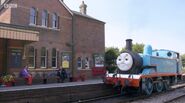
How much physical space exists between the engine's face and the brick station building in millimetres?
8632

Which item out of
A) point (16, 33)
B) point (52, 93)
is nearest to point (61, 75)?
point (16, 33)

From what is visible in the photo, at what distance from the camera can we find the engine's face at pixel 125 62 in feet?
58.7

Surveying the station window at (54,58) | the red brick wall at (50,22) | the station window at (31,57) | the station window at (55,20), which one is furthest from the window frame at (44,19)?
the station window at (31,57)

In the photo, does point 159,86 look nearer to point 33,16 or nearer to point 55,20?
point 33,16

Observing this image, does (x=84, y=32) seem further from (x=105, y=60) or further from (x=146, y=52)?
(x=146, y=52)

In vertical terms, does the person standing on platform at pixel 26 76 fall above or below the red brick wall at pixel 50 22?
below

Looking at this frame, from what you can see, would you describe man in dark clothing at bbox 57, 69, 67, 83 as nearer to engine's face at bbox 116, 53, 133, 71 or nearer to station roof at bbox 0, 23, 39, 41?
station roof at bbox 0, 23, 39, 41

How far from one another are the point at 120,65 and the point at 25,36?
28.1ft

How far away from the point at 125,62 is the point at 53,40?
14.4 m

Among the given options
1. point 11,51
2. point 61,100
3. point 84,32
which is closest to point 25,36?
point 11,51

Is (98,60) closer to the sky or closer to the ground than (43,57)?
closer to the ground

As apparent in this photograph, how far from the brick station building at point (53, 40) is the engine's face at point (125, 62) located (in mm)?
8632

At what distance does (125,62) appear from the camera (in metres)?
18.2

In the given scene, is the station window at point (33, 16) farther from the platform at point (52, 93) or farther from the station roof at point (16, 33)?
the platform at point (52, 93)
